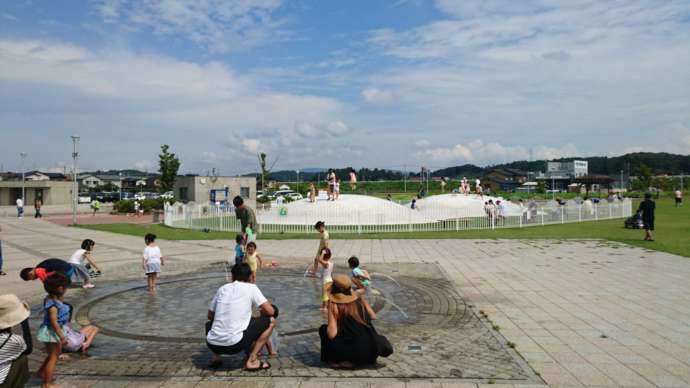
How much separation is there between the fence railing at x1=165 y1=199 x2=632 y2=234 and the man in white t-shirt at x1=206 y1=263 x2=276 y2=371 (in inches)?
688

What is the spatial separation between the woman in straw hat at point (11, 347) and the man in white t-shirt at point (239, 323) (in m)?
1.80

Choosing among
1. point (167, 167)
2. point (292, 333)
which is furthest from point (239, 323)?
point (167, 167)

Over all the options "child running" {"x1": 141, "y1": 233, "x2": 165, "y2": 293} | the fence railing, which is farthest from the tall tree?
"child running" {"x1": 141, "y1": 233, "x2": 165, "y2": 293}

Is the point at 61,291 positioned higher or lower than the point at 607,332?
higher

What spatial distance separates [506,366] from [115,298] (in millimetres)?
7699

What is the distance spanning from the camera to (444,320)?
8203mm

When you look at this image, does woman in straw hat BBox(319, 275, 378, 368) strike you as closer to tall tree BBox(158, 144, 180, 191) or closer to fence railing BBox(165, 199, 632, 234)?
fence railing BBox(165, 199, 632, 234)

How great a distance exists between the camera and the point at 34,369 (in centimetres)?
596

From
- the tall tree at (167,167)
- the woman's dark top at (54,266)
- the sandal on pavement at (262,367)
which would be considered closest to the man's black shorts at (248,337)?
the sandal on pavement at (262,367)

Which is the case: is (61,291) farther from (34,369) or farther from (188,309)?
(188,309)

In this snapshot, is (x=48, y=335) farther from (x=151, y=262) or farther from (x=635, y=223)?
(x=635, y=223)

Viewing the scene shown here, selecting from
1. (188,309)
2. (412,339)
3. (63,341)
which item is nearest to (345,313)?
(412,339)

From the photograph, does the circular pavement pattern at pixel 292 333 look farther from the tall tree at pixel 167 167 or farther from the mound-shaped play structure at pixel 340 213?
the tall tree at pixel 167 167

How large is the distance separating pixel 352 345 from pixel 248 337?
3.97 ft
